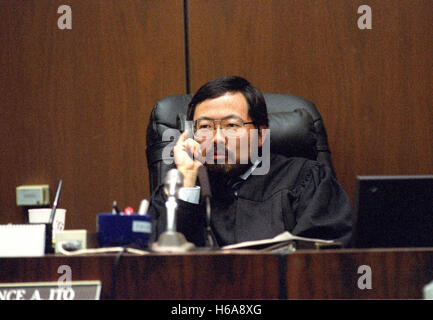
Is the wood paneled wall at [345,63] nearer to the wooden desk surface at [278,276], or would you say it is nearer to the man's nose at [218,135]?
the man's nose at [218,135]

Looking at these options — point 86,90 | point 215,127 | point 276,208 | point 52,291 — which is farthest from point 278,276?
point 86,90

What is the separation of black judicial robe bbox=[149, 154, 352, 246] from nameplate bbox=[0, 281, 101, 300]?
27.0 inches

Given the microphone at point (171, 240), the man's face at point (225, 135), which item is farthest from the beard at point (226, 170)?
the microphone at point (171, 240)

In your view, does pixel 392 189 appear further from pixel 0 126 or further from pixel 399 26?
pixel 0 126

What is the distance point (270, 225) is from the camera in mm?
1758

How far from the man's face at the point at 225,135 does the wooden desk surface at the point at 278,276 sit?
34.4 inches

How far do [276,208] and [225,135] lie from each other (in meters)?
0.29

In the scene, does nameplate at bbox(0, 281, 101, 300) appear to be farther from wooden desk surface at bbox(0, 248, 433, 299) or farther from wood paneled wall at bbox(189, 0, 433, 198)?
wood paneled wall at bbox(189, 0, 433, 198)

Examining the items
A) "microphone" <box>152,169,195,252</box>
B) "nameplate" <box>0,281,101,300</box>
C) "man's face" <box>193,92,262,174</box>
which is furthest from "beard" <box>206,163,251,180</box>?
"nameplate" <box>0,281,101,300</box>

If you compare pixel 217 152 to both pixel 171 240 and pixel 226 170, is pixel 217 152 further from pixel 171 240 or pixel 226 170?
pixel 171 240

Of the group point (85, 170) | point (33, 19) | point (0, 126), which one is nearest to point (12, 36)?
point (33, 19)

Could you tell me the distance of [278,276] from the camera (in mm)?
974

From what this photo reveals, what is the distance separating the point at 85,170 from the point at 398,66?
4.92ft

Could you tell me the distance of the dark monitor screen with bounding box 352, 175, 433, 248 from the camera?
1065mm
